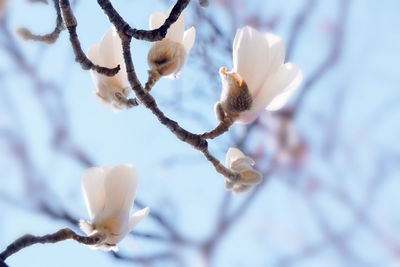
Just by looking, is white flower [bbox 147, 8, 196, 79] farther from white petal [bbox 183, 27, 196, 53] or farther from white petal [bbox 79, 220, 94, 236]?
white petal [bbox 79, 220, 94, 236]

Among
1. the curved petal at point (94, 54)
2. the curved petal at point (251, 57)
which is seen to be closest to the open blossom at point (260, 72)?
the curved petal at point (251, 57)

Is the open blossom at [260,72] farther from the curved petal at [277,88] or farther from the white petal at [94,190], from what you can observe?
the white petal at [94,190]

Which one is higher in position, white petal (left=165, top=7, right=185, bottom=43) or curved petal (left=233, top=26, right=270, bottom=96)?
white petal (left=165, top=7, right=185, bottom=43)

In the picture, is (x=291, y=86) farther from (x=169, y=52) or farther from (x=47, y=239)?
(x=47, y=239)

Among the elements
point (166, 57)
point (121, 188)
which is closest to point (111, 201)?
point (121, 188)

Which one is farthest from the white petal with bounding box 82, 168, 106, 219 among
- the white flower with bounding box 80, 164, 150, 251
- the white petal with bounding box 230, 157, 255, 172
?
the white petal with bounding box 230, 157, 255, 172

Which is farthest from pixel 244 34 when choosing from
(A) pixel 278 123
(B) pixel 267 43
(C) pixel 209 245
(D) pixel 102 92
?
(C) pixel 209 245

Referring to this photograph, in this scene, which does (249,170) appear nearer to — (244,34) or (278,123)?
(244,34)
